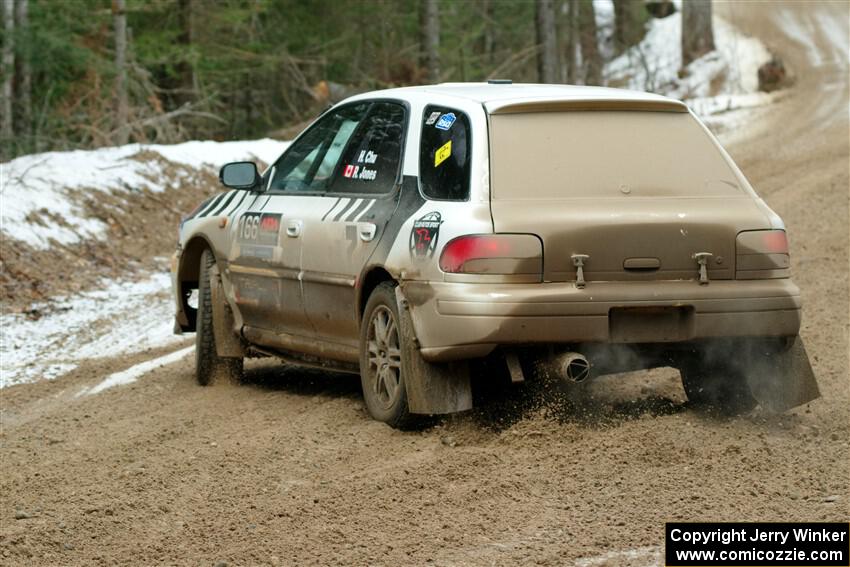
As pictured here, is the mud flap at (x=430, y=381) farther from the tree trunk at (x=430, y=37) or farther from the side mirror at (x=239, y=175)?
the tree trunk at (x=430, y=37)

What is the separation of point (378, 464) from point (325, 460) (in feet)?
1.00

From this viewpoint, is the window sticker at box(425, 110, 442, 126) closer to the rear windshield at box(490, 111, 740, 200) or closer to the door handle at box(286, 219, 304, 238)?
the rear windshield at box(490, 111, 740, 200)

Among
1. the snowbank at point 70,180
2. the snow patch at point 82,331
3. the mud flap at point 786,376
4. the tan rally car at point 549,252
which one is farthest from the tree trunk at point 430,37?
the mud flap at point 786,376

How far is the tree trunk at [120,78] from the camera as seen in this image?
2006 cm

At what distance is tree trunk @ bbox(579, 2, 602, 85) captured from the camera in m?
37.7

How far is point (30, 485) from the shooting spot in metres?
6.24

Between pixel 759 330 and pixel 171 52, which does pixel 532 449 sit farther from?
pixel 171 52

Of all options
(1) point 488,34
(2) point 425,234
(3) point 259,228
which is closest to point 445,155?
(2) point 425,234

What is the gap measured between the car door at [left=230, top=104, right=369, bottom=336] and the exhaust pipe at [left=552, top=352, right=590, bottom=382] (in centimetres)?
195

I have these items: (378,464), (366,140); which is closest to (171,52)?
(366,140)

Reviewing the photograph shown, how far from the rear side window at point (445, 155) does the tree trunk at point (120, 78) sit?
1396cm

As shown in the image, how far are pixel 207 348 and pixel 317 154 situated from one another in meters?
1.62

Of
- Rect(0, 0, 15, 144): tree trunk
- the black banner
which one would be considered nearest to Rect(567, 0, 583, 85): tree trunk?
Rect(0, 0, 15, 144): tree trunk

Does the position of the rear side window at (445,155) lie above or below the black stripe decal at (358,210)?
above
